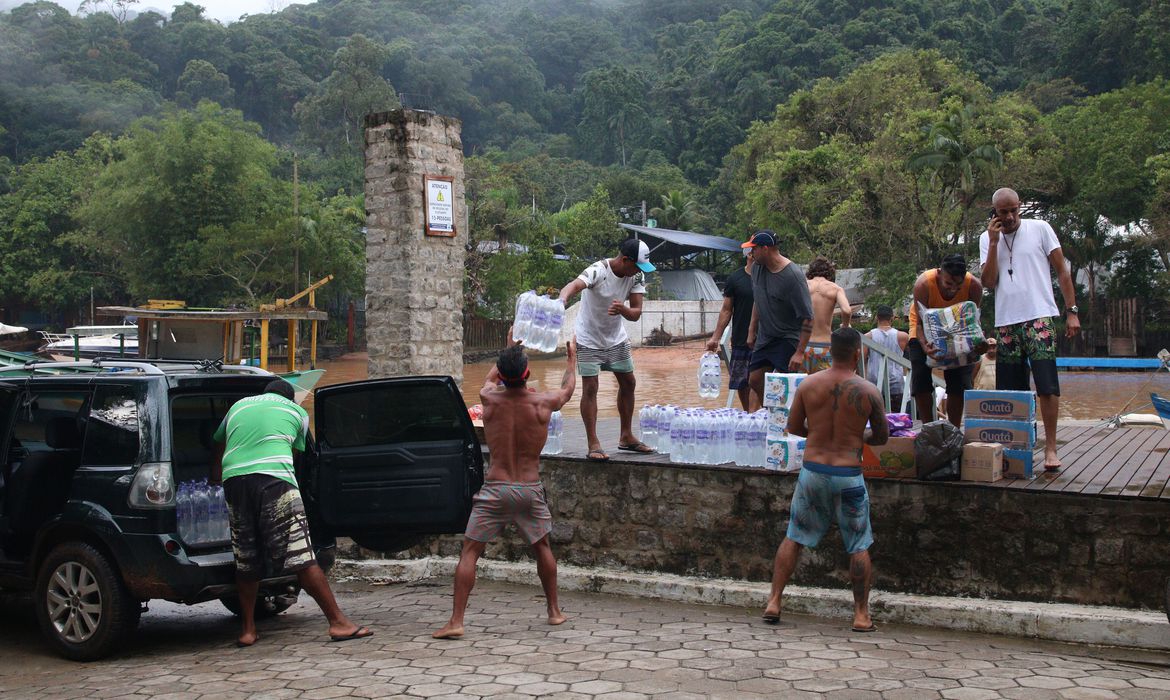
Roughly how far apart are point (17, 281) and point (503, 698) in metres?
50.5

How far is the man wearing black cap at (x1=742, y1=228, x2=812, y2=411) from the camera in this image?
26.2 feet

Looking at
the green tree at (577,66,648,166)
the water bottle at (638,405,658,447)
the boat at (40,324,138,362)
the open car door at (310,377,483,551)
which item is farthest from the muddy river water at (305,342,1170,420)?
the green tree at (577,66,648,166)

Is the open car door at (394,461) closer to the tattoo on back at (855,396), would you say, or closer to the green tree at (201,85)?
the tattoo on back at (855,396)

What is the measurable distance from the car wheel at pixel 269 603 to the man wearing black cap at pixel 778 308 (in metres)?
4.11

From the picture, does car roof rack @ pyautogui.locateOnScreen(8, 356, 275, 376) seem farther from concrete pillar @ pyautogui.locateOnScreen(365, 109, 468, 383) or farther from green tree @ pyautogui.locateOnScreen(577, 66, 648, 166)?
green tree @ pyautogui.locateOnScreen(577, 66, 648, 166)

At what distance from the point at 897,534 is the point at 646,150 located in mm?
77368

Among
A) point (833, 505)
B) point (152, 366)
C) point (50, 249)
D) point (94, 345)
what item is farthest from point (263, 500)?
point (50, 249)

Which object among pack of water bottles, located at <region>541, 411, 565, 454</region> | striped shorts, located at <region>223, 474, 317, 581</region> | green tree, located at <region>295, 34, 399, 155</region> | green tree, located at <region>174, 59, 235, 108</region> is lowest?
striped shorts, located at <region>223, 474, 317, 581</region>

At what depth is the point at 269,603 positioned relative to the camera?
24.6 ft

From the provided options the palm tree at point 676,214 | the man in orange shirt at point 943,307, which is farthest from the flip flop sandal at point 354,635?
the palm tree at point 676,214

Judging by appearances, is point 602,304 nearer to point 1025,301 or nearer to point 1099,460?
point 1025,301

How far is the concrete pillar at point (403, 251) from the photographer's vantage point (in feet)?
39.2

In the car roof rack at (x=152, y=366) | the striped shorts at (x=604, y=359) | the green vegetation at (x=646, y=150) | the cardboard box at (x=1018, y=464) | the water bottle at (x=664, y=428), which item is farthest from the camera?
the green vegetation at (x=646, y=150)

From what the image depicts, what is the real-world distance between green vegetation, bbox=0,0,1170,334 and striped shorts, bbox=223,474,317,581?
2800cm
